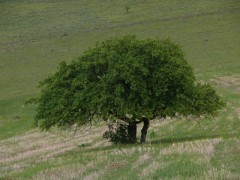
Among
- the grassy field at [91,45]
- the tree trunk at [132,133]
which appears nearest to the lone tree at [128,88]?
the tree trunk at [132,133]

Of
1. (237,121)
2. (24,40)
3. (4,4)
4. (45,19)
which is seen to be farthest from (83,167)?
(4,4)

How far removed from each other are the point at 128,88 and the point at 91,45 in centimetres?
5465

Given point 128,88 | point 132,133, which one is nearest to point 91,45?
point 132,133

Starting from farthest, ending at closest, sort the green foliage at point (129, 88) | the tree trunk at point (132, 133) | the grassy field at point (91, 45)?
the tree trunk at point (132, 133)
the green foliage at point (129, 88)
the grassy field at point (91, 45)

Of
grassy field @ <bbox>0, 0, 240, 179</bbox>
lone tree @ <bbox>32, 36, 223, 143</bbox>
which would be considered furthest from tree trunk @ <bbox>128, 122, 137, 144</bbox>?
grassy field @ <bbox>0, 0, 240, 179</bbox>

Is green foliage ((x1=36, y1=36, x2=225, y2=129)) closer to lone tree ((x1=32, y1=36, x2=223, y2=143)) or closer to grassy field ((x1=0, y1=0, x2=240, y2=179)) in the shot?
lone tree ((x1=32, y1=36, x2=223, y2=143))

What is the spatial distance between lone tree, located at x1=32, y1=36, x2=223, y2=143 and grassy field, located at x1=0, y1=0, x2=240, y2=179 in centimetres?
169

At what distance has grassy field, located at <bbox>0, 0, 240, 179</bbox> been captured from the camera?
50.8ft

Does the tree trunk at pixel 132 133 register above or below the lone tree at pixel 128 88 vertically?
below

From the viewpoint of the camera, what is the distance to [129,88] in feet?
78.2

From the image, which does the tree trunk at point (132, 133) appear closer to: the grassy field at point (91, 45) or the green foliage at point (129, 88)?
the grassy field at point (91, 45)

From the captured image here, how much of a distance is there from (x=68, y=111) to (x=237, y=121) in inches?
557

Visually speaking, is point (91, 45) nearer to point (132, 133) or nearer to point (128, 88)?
point (132, 133)

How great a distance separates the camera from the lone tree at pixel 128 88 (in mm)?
22984
